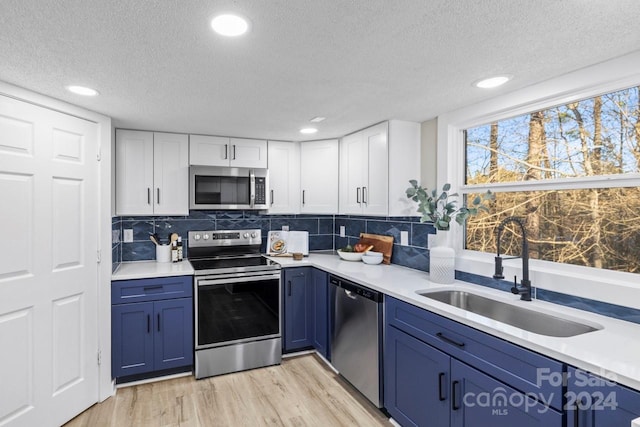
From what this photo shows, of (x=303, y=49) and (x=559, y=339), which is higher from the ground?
(x=303, y=49)

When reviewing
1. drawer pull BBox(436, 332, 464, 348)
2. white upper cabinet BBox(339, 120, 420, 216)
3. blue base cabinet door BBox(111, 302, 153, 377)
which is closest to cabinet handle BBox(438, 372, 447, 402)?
drawer pull BBox(436, 332, 464, 348)

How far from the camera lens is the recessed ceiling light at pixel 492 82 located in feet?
6.26

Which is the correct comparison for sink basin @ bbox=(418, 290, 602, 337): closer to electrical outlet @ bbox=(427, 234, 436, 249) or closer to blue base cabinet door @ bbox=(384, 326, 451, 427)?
blue base cabinet door @ bbox=(384, 326, 451, 427)

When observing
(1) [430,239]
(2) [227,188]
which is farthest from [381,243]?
(2) [227,188]

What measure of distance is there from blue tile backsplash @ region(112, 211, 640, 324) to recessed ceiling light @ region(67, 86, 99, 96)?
1169 mm

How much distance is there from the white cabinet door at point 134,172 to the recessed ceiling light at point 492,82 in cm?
268

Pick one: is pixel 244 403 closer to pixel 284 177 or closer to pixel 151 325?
pixel 151 325

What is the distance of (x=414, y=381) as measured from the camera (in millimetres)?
2041

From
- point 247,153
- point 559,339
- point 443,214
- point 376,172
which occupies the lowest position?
point 559,339

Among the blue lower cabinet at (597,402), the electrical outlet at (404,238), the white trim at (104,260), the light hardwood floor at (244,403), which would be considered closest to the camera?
the blue lower cabinet at (597,402)

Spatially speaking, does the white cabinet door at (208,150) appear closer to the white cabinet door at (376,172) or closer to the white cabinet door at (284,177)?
the white cabinet door at (284,177)

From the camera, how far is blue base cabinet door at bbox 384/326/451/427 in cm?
185

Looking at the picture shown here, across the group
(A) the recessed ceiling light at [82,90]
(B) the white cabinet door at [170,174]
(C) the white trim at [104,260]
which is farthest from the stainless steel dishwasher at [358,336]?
(A) the recessed ceiling light at [82,90]

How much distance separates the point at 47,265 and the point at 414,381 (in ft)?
7.66
